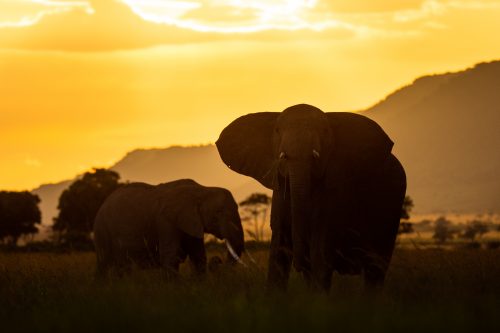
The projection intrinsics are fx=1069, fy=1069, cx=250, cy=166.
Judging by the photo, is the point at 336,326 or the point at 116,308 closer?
the point at 336,326

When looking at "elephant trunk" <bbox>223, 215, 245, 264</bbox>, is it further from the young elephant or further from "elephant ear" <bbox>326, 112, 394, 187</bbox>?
"elephant ear" <bbox>326, 112, 394, 187</bbox>

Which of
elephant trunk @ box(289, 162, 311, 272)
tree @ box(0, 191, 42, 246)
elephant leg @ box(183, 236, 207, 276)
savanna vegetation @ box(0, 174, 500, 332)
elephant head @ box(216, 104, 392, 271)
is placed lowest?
tree @ box(0, 191, 42, 246)

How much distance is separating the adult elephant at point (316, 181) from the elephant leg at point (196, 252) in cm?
625

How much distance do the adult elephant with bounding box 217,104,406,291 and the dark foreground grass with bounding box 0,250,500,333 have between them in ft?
1.50

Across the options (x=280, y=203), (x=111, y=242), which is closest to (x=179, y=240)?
(x=111, y=242)

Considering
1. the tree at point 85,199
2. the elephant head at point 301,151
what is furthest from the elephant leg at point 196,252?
the tree at point 85,199

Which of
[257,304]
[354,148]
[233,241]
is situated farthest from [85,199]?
[257,304]

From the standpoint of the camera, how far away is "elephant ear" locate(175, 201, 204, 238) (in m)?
22.7

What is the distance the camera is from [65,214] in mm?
92062

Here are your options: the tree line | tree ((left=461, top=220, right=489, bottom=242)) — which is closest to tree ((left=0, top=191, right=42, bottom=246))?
the tree line

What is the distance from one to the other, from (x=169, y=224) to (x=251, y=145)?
7.53 metres

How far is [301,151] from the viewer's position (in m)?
14.4

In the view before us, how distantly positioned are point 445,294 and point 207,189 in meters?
11.0

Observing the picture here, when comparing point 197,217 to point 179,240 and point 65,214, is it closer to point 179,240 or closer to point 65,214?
point 179,240
